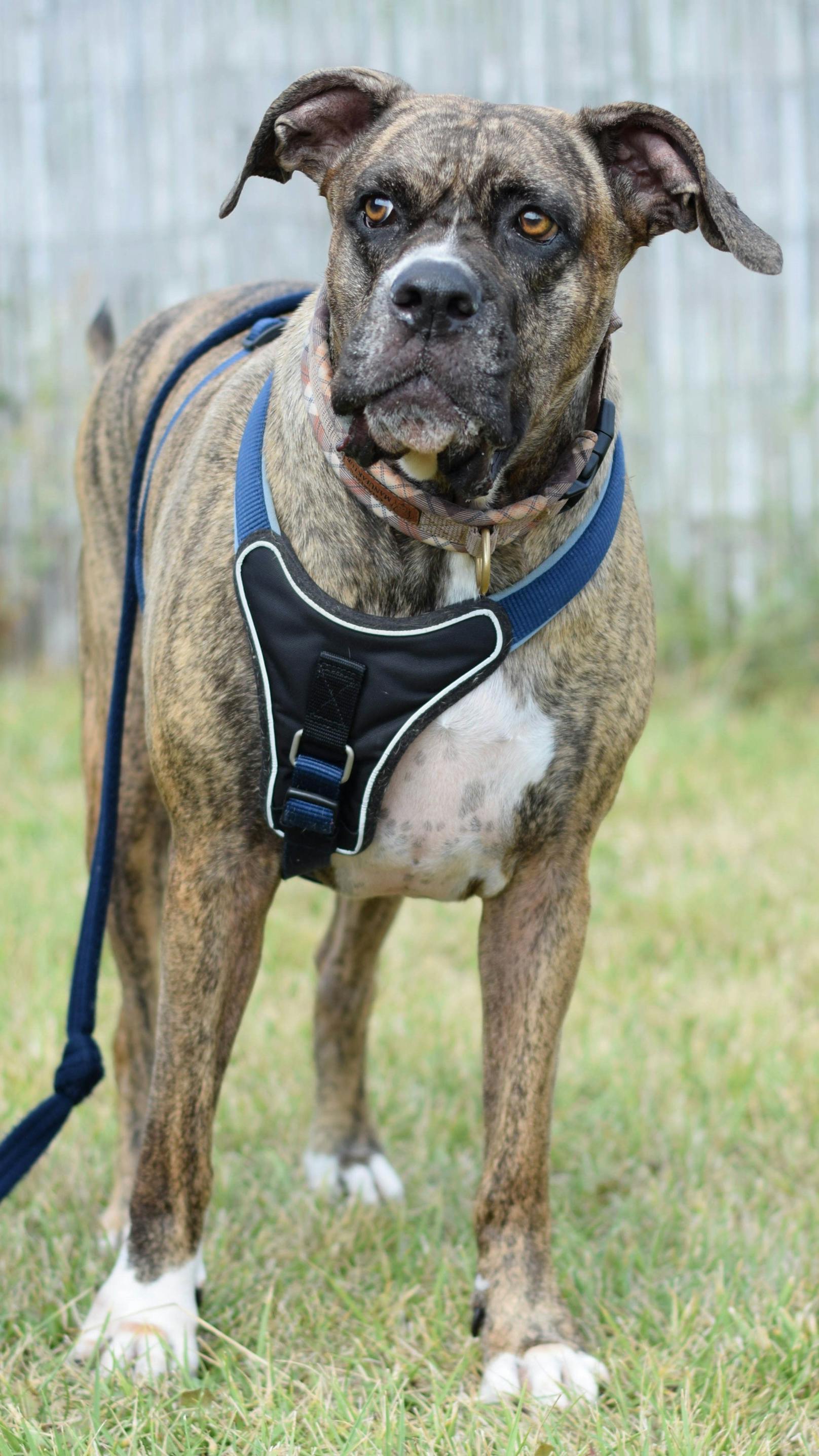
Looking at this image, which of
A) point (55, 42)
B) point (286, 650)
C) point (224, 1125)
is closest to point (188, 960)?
point (286, 650)

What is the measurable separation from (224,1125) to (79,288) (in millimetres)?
5473

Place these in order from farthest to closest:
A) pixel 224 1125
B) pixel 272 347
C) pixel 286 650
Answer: pixel 224 1125 < pixel 272 347 < pixel 286 650

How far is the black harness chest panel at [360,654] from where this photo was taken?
2350mm

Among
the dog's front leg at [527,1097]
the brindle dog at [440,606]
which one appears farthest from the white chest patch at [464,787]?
the dog's front leg at [527,1097]

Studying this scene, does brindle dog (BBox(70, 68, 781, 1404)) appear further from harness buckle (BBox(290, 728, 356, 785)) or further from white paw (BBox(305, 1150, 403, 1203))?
white paw (BBox(305, 1150, 403, 1203))

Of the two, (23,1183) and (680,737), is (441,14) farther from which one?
(23,1183)

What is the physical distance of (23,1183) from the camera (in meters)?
3.11

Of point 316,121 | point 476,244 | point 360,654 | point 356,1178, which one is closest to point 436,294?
point 476,244

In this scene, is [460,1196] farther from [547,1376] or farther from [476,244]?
[476,244]

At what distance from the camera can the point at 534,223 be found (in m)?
2.31

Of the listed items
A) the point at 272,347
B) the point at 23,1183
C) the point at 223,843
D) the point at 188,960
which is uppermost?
the point at 272,347

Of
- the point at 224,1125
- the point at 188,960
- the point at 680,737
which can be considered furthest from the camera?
the point at 680,737

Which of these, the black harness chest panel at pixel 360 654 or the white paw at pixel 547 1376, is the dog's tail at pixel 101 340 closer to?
the black harness chest panel at pixel 360 654

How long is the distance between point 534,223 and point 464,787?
85cm
